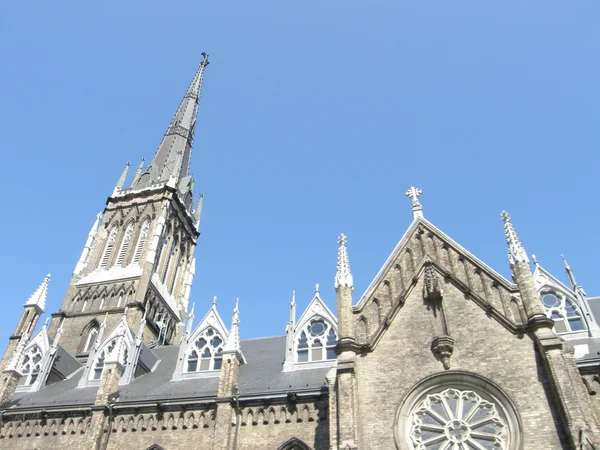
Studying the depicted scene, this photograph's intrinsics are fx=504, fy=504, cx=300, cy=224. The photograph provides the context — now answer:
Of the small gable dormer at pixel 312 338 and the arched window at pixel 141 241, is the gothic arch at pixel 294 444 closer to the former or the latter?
the small gable dormer at pixel 312 338

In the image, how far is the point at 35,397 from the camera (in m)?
24.1

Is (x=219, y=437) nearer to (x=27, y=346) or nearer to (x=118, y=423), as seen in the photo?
(x=118, y=423)

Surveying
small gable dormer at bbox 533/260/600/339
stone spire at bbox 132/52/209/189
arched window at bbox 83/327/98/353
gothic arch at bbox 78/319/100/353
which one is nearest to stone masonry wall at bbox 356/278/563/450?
small gable dormer at bbox 533/260/600/339

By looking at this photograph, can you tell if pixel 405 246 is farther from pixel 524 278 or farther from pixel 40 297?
pixel 40 297

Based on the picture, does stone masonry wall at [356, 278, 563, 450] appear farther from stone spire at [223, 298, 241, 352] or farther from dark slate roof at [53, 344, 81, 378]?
dark slate roof at [53, 344, 81, 378]

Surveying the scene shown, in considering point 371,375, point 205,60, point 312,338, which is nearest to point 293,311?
point 312,338

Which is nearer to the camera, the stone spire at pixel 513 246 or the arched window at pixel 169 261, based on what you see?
the stone spire at pixel 513 246

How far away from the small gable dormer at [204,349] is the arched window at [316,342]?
3595mm

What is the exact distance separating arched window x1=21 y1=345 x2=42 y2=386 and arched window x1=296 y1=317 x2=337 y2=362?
14.3 metres

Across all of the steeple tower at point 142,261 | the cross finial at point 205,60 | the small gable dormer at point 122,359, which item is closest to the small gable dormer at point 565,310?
the small gable dormer at point 122,359

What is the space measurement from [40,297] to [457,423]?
27.8m

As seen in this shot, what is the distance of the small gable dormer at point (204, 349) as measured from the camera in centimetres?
2291

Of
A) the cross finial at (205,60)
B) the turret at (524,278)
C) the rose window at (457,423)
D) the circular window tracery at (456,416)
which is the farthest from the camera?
the cross finial at (205,60)

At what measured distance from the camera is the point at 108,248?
40938 millimetres
